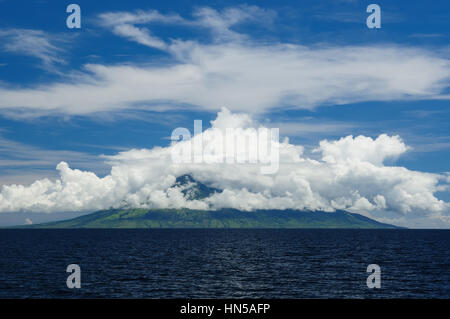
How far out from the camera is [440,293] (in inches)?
2788

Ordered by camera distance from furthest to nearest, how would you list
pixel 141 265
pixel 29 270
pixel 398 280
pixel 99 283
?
pixel 141 265, pixel 29 270, pixel 398 280, pixel 99 283

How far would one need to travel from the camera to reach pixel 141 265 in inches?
4407

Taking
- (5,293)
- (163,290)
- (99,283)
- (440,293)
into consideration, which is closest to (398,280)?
(440,293)

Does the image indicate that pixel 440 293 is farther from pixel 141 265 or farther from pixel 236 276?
pixel 141 265

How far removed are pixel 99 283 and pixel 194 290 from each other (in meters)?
20.1
